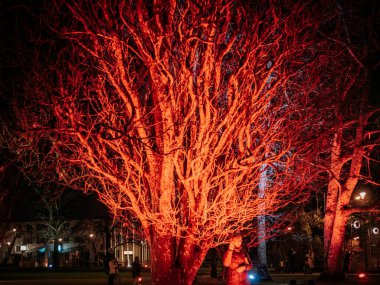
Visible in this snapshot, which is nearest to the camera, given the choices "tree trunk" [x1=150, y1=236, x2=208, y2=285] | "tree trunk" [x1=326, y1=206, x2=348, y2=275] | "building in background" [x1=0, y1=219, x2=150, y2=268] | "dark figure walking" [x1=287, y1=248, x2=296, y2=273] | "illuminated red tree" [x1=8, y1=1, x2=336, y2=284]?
"illuminated red tree" [x1=8, y1=1, x2=336, y2=284]

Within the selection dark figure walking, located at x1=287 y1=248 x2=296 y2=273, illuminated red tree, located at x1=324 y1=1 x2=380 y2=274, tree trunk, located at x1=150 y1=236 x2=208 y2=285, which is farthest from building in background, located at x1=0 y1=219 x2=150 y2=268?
tree trunk, located at x1=150 y1=236 x2=208 y2=285

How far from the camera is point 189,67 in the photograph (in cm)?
1157

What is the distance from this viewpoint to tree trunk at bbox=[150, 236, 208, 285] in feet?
40.8

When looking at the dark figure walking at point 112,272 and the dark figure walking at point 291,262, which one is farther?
the dark figure walking at point 291,262

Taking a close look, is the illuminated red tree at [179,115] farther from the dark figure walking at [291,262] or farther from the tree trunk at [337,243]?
the dark figure walking at [291,262]

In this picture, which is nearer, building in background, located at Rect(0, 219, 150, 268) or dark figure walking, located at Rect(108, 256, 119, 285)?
dark figure walking, located at Rect(108, 256, 119, 285)

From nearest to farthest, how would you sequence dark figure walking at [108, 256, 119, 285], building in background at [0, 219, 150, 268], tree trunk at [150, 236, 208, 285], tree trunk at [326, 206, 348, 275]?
1. tree trunk at [150, 236, 208, 285]
2. tree trunk at [326, 206, 348, 275]
3. dark figure walking at [108, 256, 119, 285]
4. building in background at [0, 219, 150, 268]

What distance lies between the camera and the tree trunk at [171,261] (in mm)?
12422

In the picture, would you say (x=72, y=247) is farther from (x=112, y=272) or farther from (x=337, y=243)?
(x=337, y=243)

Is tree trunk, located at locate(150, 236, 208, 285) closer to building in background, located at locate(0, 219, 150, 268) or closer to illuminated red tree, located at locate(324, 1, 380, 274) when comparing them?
illuminated red tree, located at locate(324, 1, 380, 274)

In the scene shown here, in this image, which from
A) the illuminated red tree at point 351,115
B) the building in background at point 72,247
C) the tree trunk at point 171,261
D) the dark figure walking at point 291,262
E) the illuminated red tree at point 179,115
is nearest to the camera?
the illuminated red tree at point 179,115

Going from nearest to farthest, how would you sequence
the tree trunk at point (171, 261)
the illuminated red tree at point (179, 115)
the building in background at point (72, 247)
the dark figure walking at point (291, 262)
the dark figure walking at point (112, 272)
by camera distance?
the illuminated red tree at point (179, 115)
the tree trunk at point (171, 261)
the dark figure walking at point (112, 272)
the dark figure walking at point (291, 262)
the building in background at point (72, 247)

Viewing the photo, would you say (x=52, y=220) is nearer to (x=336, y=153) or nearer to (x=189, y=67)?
(x=336, y=153)

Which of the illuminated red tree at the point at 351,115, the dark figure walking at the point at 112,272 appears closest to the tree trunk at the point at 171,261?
the illuminated red tree at the point at 351,115
